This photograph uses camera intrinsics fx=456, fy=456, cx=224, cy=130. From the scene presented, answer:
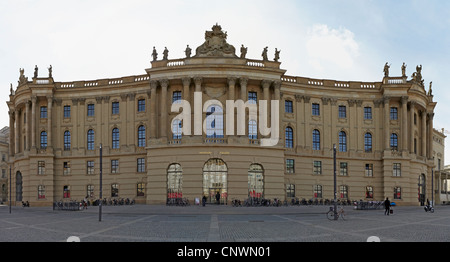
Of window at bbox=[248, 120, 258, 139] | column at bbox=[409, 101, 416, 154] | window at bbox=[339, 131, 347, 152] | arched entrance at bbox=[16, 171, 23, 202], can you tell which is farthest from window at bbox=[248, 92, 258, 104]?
arched entrance at bbox=[16, 171, 23, 202]

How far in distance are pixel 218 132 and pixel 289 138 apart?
12.3 meters

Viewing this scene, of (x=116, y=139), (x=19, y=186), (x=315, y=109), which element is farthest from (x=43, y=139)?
(x=315, y=109)

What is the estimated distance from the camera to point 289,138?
66.8 metres

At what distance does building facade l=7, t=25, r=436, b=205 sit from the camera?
194 feet

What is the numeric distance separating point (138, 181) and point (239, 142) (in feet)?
55.6

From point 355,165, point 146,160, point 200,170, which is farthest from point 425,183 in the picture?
point 146,160

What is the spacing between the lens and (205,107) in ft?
198

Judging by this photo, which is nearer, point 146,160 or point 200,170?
point 200,170

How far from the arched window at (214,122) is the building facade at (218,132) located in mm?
186

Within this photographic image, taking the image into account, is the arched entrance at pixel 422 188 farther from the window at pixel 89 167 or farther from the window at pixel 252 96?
the window at pixel 89 167

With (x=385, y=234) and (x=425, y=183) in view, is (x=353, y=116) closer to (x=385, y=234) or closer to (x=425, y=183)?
(x=425, y=183)

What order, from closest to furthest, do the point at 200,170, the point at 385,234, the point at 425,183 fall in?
the point at 385,234
the point at 200,170
the point at 425,183

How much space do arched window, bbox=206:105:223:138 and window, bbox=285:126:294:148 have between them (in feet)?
37.6

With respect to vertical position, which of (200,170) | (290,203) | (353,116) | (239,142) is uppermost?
(353,116)
